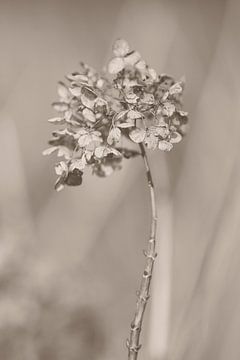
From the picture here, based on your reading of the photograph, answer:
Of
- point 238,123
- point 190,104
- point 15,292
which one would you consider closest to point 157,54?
point 190,104

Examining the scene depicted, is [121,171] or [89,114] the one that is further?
[121,171]

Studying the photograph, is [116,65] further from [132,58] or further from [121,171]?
[121,171]

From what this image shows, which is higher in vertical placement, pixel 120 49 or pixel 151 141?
pixel 120 49

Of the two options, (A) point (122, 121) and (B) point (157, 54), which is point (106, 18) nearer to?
(B) point (157, 54)

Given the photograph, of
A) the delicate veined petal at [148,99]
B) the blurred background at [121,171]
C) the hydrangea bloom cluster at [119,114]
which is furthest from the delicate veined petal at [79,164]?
the blurred background at [121,171]

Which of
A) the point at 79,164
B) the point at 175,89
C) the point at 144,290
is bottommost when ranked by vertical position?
the point at 144,290

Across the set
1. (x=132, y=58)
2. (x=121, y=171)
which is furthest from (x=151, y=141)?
(x=121, y=171)
